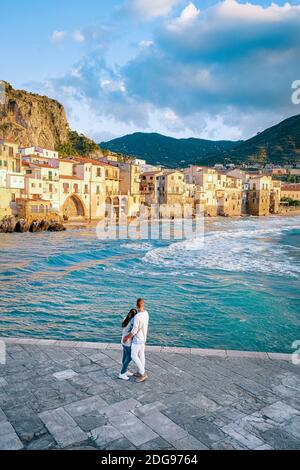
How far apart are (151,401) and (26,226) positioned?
41.7 meters

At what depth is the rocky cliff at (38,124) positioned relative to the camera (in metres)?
79.7

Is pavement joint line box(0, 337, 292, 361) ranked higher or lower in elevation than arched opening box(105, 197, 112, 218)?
lower

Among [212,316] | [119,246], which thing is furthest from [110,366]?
[119,246]

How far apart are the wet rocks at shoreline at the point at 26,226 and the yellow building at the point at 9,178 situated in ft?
7.09

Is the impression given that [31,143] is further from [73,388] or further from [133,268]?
[73,388]

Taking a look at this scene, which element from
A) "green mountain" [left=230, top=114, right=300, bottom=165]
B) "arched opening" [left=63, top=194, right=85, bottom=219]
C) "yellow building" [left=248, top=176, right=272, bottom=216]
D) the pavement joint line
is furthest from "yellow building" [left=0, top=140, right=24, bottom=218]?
"green mountain" [left=230, top=114, right=300, bottom=165]

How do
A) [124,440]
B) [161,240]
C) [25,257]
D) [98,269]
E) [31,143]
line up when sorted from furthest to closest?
[31,143]
[161,240]
[25,257]
[98,269]
[124,440]

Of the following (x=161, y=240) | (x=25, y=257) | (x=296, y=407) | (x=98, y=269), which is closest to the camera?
(x=296, y=407)

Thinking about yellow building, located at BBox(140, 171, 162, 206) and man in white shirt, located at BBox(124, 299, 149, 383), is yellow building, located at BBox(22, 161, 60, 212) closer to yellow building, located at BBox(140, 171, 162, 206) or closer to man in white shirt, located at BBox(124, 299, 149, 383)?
yellow building, located at BBox(140, 171, 162, 206)

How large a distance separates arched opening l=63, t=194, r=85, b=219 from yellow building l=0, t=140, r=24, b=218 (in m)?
10.1

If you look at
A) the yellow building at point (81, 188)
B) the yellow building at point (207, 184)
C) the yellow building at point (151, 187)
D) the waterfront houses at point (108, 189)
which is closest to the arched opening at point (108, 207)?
the waterfront houses at point (108, 189)

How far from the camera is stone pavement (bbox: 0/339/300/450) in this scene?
185 inches

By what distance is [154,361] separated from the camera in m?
7.18
